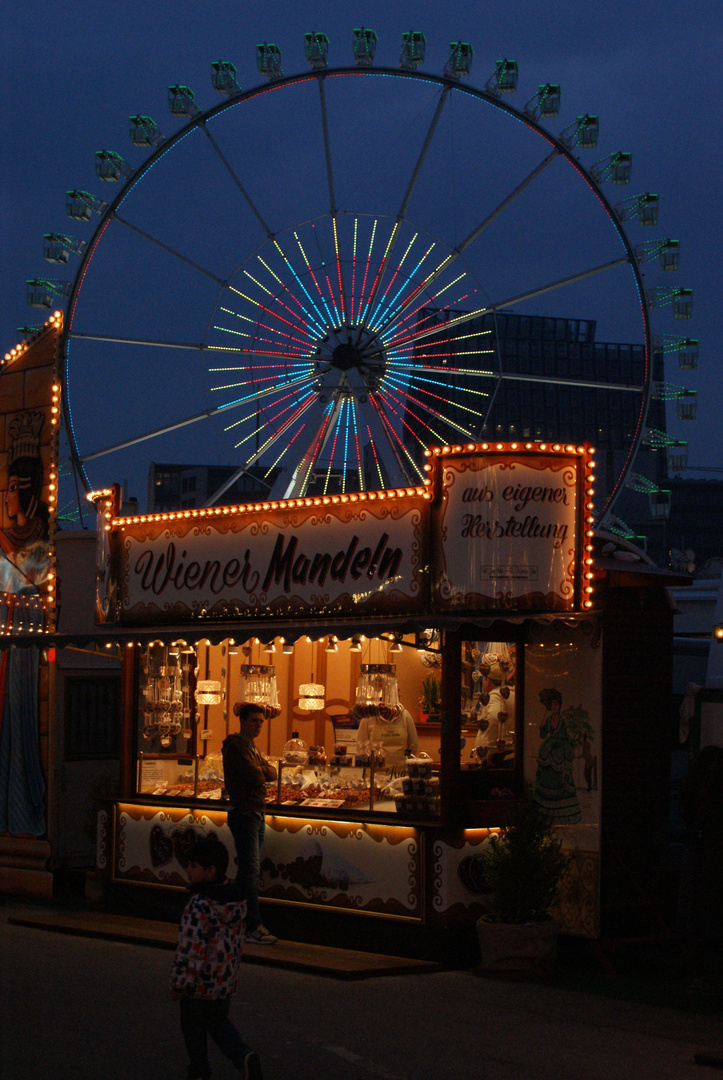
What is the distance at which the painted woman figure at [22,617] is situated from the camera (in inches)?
551

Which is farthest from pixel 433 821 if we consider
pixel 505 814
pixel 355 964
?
pixel 355 964

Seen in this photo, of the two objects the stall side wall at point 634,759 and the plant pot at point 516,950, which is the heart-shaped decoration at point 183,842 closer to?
the plant pot at point 516,950

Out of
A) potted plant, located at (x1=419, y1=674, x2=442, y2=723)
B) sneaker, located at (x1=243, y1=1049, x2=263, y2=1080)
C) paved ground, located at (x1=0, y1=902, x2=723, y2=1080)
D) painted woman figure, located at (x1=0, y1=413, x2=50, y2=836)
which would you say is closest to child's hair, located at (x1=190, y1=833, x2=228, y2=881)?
sneaker, located at (x1=243, y1=1049, x2=263, y2=1080)

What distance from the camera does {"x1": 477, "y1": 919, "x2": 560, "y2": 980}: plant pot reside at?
942 centimetres

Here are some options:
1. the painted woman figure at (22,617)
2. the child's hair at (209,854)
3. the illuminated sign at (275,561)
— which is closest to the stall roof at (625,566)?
the illuminated sign at (275,561)

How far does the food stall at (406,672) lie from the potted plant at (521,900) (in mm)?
365

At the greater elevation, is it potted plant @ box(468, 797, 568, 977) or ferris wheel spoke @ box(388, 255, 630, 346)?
ferris wheel spoke @ box(388, 255, 630, 346)

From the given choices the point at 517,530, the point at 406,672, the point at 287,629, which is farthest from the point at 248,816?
the point at 517,530

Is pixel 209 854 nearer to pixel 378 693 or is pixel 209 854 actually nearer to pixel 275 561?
pixel 378 693

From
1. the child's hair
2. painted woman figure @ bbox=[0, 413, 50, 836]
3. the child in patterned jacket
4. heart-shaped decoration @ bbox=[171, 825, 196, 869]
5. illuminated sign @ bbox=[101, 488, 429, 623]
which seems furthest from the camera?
painted woman figure @ bbox=[0, 413, 50, 836]

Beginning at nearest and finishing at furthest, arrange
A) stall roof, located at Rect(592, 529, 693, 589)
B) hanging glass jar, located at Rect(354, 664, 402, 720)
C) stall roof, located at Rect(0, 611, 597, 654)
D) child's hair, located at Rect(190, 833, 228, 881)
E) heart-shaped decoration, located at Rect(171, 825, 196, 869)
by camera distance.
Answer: child's hair, located at Rect(190, 833, 228, 881) → stall roof, located at Rect(0, 611, 597, 654) → stall roof, located at Rect(592, 529, 693, 589) → hanging glass jar, located at Rect(354, 664, 402, 720) → heart-shaped decoration, located at Rect(171, 825, 196, 869)

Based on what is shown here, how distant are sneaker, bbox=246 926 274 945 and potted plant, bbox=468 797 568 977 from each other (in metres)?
1.79

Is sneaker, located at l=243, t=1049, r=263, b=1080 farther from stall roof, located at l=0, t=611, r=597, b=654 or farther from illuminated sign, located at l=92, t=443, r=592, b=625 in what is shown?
illuminated sign, located at l=92, t=443, r=592, b=625

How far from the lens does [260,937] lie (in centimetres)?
1045
